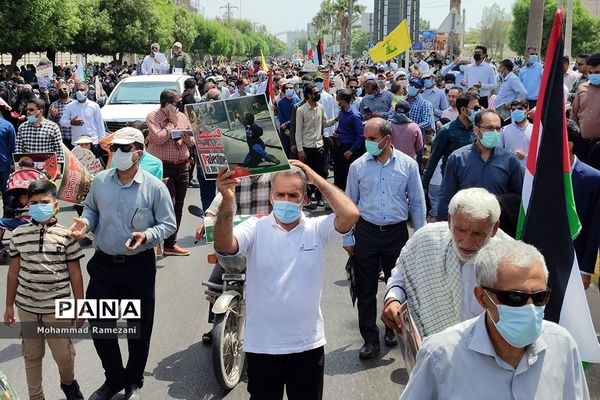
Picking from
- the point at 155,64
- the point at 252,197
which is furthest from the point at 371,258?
the point at 155,64

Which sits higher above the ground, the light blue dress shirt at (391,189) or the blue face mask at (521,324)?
the blue face mask at (521,324)

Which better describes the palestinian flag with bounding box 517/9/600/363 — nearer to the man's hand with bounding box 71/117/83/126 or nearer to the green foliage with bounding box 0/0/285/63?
the man's hand with bounding box 71/117/83/126

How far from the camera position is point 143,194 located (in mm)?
5207

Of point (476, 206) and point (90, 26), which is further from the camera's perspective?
point (90, 26)

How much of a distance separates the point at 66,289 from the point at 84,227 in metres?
0.43

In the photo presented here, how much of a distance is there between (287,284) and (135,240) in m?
1.43

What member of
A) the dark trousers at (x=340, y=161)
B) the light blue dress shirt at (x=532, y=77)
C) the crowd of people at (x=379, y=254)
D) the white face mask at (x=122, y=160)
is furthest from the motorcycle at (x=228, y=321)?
the light blue dress shirt at (x=532, y=77)

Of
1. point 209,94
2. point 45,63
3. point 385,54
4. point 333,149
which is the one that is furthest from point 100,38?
point 333,149

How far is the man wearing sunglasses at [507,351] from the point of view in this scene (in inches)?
93.3

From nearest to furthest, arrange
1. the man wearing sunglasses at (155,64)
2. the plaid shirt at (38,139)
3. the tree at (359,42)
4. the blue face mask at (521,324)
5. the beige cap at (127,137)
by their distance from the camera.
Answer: the blue face mask at (521,324)
the beige cap at (127,137)
the plaid shirt at (38,139)
the man wearing sunglasses at (155,64)
the tree at (359,42)

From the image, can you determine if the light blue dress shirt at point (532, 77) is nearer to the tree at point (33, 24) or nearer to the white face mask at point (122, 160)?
the white face mask at point (122, 160)

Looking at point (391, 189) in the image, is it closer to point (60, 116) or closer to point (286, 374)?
point (286, 374)

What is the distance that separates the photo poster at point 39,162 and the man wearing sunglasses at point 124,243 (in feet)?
12.3

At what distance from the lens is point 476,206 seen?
3508 mm
